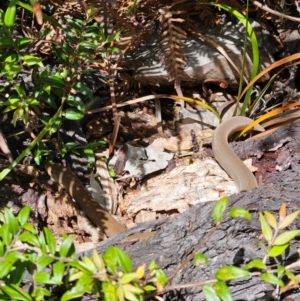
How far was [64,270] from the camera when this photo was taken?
5.79ft

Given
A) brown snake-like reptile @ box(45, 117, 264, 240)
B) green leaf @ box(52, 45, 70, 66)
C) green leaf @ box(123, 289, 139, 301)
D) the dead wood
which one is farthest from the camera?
brown snake-like reptile @ box(45, 117, 264, 240)

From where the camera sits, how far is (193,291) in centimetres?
209

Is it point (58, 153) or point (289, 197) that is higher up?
point (58, 153)

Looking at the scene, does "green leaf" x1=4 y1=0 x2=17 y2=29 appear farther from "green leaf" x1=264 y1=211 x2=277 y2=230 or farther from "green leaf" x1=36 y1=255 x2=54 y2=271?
"green leaf" x1=264 y1=211 x2=277 y2=230

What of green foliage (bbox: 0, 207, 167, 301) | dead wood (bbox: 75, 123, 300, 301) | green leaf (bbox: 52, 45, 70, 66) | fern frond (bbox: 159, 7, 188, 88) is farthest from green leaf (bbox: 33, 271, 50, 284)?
fern frond (bbox: 159, 7, 188, 88)

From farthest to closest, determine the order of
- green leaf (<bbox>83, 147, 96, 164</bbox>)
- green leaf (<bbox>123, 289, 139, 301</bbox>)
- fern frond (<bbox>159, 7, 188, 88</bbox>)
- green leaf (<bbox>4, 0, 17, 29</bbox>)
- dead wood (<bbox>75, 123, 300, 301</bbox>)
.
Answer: fern frond (<bbox>159, 7, 188, 88</bbox>) → green leaf (<bbox>83, 147, 96, 164</bbox>) → green leaf (<bbox>4, 0, 17, 29</bbox>) → dead wood (<bbox>75, 123, 300, 301</bbox>) → green leaf (<bbox>123, 289, 139, 301</bbox>)

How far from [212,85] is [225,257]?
6.23 ft

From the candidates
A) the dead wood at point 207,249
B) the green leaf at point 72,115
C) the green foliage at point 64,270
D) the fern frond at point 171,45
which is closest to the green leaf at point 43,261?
the green foliage at point 64,270

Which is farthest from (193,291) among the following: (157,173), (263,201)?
(157,173)

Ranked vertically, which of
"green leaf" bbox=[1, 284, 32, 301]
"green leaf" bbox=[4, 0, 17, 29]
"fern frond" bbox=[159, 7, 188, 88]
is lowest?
"green leaf" bbox=[1, 284, 32, 301]

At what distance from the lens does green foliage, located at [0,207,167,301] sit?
65.1 inches

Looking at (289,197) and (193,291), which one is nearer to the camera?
(193,291)

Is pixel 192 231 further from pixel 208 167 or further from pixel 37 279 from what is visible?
pixel 208 167

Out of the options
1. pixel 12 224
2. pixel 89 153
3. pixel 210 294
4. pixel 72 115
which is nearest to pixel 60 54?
pixel 72 115
